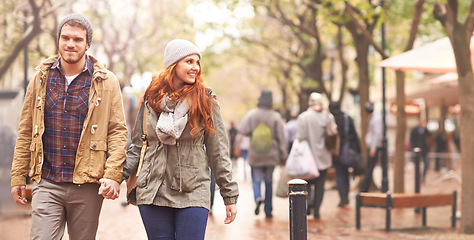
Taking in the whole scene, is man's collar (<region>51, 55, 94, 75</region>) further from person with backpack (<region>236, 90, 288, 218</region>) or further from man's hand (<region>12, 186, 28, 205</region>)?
person with backpack (<region>236, 90, 288, 218</region>)

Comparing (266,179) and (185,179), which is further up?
(185,179)

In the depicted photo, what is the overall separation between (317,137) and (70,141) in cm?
711

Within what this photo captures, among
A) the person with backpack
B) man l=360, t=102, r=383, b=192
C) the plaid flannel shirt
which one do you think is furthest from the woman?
man l=360, t=102, r=383, b=192

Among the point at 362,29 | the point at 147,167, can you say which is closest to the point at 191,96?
the point at 147,167

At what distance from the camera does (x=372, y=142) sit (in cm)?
1467

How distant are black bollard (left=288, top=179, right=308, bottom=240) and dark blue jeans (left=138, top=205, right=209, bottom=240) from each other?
1022 millimetres

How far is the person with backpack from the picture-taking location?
10836mm

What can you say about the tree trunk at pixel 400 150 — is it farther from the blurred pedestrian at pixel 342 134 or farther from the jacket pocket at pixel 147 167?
the jacket pocket at pixel 147 167

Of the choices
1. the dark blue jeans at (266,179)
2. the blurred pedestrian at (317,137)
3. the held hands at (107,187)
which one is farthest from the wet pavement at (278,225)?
the held hands at (107,187)

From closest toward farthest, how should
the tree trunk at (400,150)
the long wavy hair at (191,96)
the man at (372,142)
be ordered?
the long wavy hair at (191,96), the tree trunk at (400,150), the man at (372,142)

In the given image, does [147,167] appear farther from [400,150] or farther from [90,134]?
[400,150]

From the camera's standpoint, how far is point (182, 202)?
4.09 meters

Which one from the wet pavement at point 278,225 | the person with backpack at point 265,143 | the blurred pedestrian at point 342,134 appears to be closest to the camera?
the wet pavement at point 278,225

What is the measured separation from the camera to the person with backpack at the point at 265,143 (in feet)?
35.6
